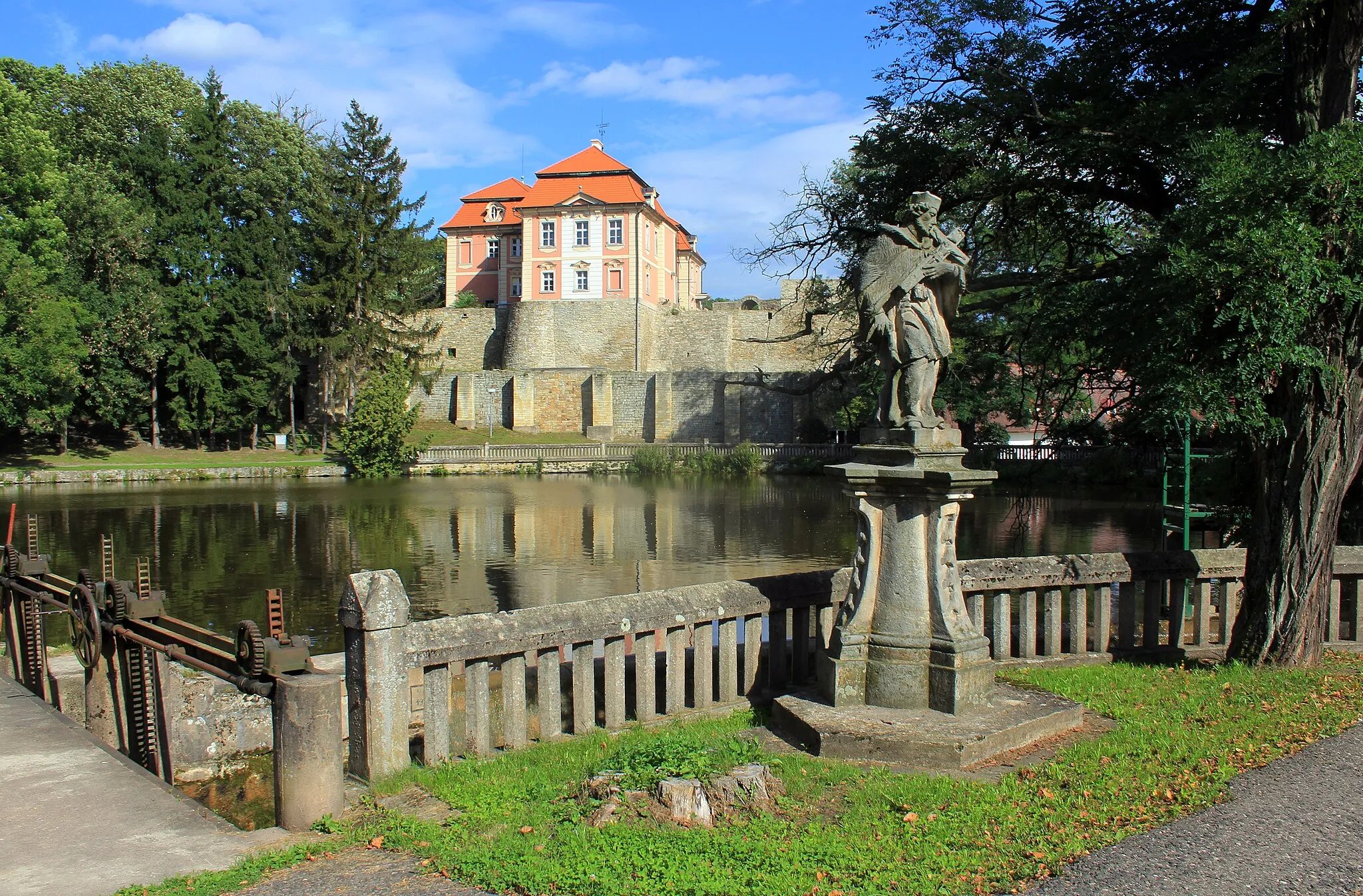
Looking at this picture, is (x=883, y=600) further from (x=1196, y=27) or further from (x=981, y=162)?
(x=1196, y=27)

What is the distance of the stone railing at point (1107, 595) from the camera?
21.4 ft

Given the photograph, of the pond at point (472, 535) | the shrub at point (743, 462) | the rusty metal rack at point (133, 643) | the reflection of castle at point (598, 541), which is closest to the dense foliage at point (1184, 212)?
the pond at point (472, 535)

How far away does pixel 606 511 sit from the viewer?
1036 inches

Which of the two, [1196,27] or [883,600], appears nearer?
[883,600]

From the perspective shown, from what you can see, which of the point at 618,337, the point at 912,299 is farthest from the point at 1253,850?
the point at 618,337

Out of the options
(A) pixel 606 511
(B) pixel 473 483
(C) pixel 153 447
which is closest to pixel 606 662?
(A) pixel 606 511

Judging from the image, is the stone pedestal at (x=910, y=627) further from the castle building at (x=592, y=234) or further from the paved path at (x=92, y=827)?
the castle building at (x=592, y=234)

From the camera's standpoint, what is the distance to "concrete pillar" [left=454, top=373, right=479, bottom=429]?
48.0 m

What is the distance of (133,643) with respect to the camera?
18.8ft

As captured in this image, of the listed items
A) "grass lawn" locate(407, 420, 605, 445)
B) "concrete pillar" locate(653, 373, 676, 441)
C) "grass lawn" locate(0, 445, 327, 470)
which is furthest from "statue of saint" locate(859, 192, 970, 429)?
"concrete pillar" locate(653, 373, 676, 441)

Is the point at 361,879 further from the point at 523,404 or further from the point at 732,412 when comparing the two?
the point at 523,404

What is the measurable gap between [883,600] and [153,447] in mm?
41857

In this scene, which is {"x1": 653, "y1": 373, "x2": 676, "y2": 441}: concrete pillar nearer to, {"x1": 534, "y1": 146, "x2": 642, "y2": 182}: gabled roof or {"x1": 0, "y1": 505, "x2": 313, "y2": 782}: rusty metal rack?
{"x1": 534, "y1": 146, "x2": 642, "y2": 182}: gabled roof

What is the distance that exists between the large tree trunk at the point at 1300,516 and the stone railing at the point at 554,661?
2914 millimetres
